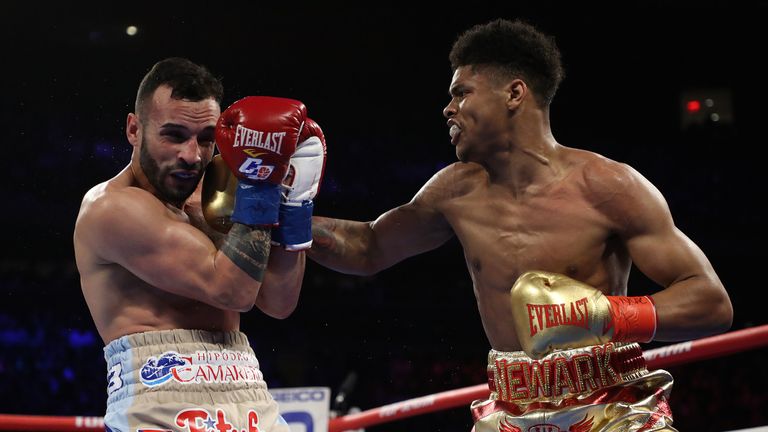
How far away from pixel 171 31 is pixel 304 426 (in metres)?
6.03

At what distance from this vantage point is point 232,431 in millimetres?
1864

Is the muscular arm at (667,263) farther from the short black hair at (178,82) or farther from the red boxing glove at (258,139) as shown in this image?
the short black hair at (178,82)

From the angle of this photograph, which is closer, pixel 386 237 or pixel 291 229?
pixel 291 229

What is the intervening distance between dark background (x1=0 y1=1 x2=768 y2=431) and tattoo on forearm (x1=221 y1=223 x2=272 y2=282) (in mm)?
5460

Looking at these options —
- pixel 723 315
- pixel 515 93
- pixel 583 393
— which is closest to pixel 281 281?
pixel 583 393

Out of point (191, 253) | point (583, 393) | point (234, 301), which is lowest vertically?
point (583, 393)

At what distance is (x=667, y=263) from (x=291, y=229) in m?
0.91

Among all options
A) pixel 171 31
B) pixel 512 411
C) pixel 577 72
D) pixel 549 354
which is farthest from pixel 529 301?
pixel 577 72

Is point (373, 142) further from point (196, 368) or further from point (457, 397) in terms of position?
point (196, 368)

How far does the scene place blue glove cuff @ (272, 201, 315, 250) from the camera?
6.59ft

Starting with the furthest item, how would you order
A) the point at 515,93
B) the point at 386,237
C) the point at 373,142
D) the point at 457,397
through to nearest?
1. the point at 373,142
2. the point at 457,397
3. the point at 386,237
4. the point at 515,93

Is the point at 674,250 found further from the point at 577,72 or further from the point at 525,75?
the point at 577,72

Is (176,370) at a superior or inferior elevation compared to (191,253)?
inferior

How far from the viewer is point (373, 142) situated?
352 inches
